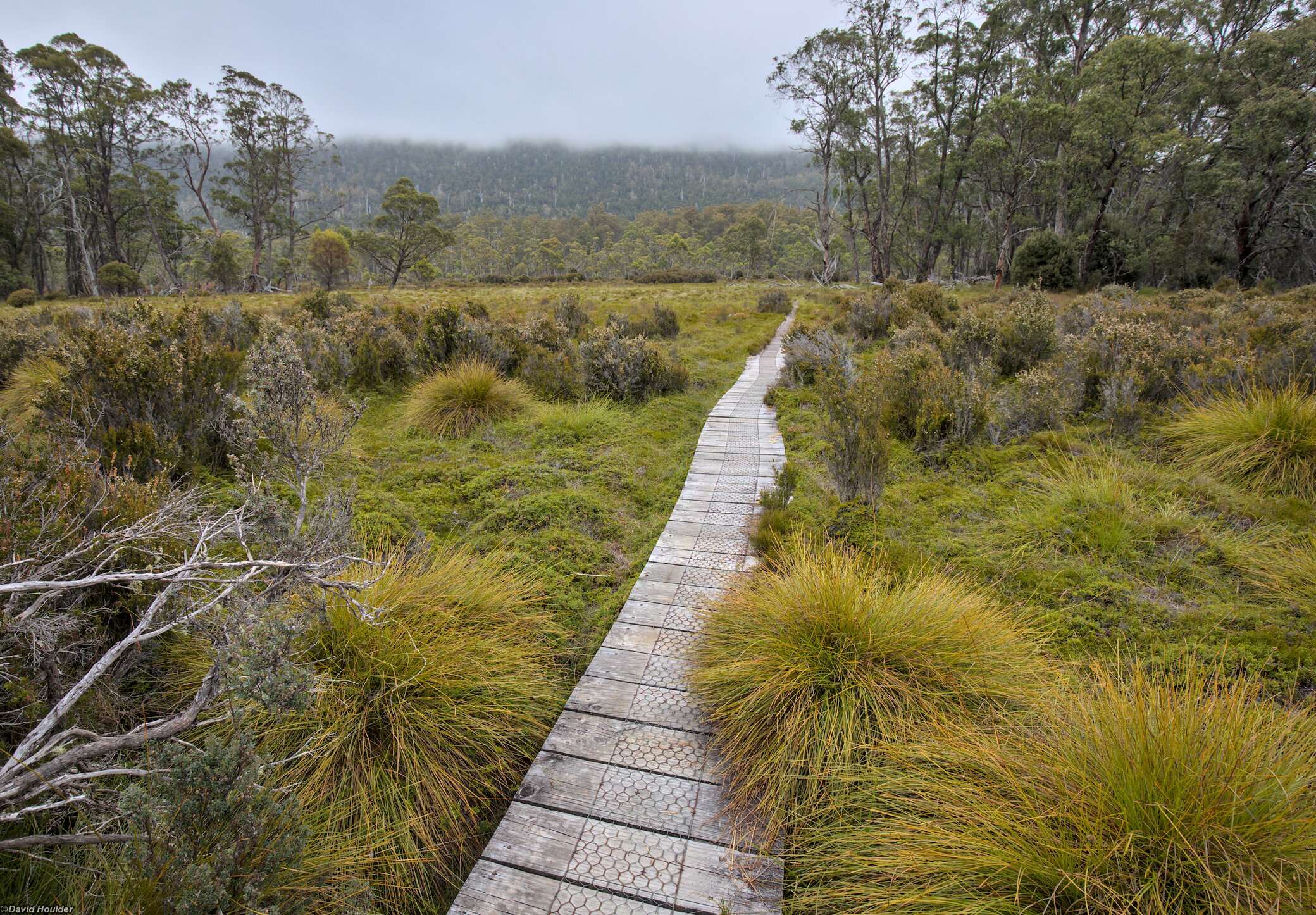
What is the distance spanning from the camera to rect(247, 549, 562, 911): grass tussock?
209 cm

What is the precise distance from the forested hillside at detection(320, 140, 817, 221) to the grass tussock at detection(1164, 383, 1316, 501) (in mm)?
145395

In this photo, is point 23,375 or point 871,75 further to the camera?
point 871,75

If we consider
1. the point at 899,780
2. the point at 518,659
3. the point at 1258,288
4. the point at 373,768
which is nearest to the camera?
the point at 899,780

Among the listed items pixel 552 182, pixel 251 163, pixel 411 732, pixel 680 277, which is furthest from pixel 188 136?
pixel 552 182

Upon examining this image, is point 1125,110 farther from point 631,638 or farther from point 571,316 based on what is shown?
point 631,638

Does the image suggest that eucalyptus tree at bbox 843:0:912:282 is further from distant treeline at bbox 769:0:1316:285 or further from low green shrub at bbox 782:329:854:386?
low green shrub at bbox 782:329:854:386

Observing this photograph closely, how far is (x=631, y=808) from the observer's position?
227 centimetres

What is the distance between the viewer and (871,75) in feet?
82.9

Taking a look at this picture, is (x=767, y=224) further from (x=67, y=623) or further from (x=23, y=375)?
(x=67, y=623)

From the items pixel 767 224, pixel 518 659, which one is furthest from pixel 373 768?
pixel 767 224

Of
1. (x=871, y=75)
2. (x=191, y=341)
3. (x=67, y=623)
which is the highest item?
(x=871, y=75)

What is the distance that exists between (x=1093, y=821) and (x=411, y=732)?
2.53m

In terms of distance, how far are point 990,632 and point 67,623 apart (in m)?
4.02

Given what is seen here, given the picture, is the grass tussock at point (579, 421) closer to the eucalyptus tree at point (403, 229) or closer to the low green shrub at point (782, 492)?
the low green shrub at point (782, 492)
